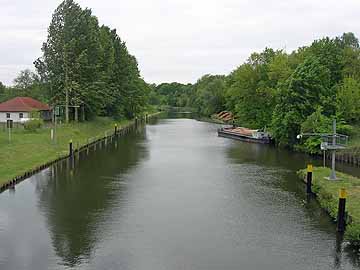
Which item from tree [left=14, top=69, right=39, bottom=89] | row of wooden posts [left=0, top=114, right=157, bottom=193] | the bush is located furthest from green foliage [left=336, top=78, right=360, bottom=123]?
tree [left=14, top=69, right=39, bottom=89]

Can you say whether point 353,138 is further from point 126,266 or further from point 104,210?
point 126,266

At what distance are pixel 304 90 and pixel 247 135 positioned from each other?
1504 cm

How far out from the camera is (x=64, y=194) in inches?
1158

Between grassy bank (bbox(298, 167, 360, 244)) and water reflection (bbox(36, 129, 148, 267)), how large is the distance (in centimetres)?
1045

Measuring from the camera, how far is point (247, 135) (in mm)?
66125

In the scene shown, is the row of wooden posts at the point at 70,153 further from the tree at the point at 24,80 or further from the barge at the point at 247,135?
the tree at the point at 24,80

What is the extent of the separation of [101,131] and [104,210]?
42.1 m

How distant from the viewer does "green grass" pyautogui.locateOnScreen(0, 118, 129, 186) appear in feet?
113

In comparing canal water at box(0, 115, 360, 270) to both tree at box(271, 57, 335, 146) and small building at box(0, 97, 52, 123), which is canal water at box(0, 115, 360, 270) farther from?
small building at box(0, 97, 52, 123)

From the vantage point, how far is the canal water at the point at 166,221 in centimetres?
1836

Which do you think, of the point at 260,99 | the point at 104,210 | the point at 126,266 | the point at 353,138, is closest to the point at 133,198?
the point at 104,210

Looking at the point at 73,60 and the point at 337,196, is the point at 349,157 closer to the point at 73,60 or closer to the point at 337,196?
the point at 337,196

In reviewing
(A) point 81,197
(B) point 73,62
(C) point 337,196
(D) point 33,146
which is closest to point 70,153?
(D) point 33,146

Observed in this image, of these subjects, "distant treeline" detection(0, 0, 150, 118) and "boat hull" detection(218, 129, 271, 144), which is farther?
"boat hull" detection(218, 129, 271, 144)
